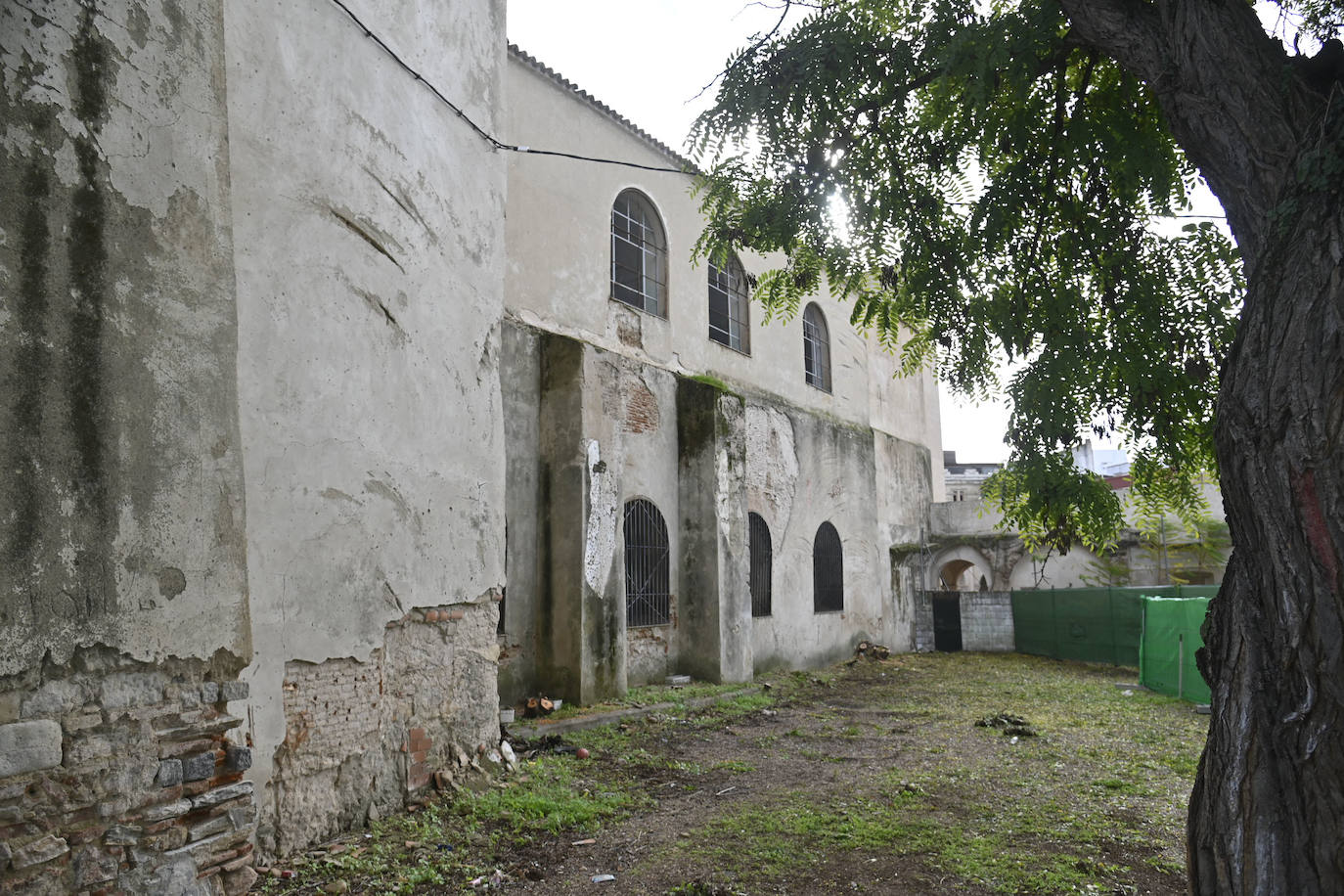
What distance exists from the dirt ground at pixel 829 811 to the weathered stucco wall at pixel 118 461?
1213 millimetres

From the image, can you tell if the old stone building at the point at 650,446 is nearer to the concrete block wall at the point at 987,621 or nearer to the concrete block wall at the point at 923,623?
the concrete block wall at the point at 923,623

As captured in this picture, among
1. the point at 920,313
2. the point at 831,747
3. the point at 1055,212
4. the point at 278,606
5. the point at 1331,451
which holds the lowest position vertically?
the point at 831,747

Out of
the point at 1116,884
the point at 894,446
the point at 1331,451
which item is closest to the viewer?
the point at 1331,451

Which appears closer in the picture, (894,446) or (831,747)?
(831,747)

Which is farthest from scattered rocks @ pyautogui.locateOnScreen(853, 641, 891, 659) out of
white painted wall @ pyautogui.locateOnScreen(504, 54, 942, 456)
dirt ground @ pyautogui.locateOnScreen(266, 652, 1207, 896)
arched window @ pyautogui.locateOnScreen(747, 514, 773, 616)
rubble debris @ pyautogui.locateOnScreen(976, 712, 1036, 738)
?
rubble debris @ pyautogui.locateOnScreen(976, 712, 1036, 738)

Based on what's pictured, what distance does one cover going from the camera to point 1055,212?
5145 millimetres

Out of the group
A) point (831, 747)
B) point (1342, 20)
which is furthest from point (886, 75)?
point (831, 747)

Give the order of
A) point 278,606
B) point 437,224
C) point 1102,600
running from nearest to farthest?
point 278,606 < point 437,224 < point 1102,600

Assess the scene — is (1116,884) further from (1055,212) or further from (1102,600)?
(1102,600)

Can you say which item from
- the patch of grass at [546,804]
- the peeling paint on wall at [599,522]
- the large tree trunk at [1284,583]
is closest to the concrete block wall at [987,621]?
the peeling paint on wall at [599,522]

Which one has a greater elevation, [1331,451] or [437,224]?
[437,224]

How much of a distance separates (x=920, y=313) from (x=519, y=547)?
5317 millimetres

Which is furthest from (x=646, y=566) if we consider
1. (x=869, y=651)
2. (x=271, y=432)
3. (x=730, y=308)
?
(x=271, y=432)

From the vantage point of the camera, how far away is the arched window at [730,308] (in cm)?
1392
